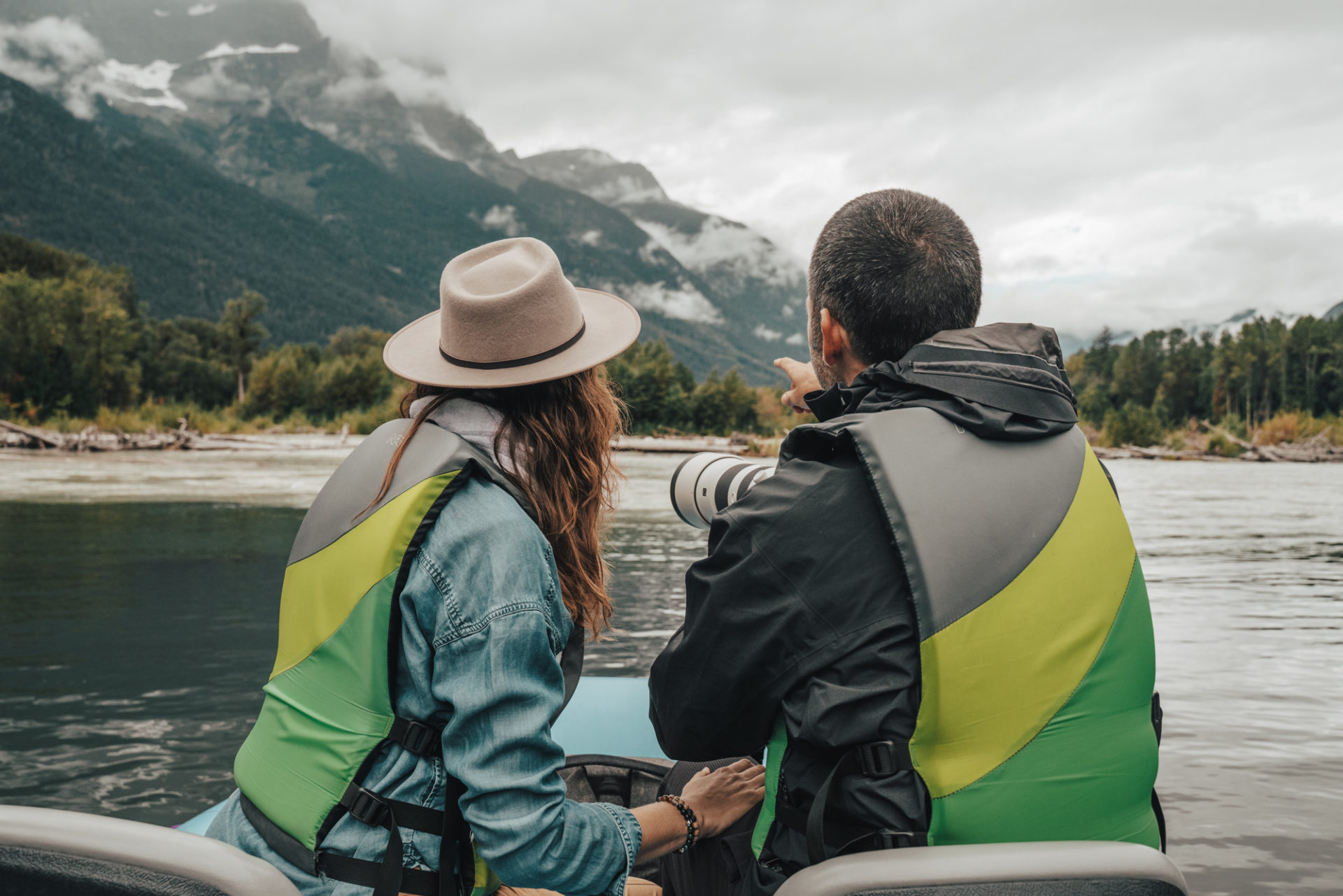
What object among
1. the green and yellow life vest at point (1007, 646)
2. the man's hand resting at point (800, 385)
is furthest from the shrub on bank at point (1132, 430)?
the green and yellow life vest at point (1007, 646)

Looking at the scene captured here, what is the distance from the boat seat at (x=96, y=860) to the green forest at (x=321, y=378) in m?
27.8

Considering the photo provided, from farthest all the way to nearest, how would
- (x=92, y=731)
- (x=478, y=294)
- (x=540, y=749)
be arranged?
1. (x=92, y=731)
2. (x=478, y=294)
3. (x=540, y=749)

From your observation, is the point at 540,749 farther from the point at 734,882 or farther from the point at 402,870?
the point at 734,882

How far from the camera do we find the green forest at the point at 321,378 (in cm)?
3494

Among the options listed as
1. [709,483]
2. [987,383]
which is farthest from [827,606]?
[709,483]

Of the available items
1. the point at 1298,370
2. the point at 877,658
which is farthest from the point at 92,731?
the point at 1298,370

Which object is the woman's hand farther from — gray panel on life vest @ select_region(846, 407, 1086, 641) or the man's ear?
the man's ear

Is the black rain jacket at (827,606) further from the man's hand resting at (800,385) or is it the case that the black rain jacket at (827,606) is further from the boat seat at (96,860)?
the boat seat at (96,860)

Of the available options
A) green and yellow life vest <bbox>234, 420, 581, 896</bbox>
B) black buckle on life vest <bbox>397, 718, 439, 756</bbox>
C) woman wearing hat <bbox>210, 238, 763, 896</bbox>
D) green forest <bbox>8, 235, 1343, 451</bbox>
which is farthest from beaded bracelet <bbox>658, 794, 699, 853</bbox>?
green forest <bbox>8, 235, 1343, 451</bbox>

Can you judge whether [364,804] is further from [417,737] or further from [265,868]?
[265,868]

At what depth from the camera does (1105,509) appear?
1.21 m

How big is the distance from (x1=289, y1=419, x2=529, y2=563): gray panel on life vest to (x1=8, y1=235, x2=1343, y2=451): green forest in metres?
27.3

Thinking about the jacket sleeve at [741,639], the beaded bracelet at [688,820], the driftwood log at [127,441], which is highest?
the jacket sleeve at [741,639]

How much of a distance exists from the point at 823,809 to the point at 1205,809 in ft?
12.1
